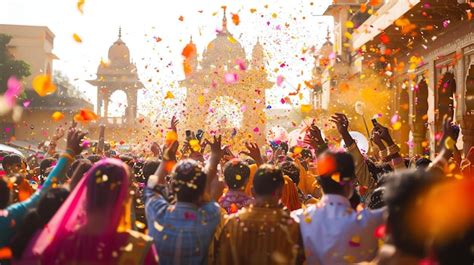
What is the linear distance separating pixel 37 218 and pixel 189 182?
89cm

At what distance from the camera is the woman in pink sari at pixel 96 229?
3.30 m

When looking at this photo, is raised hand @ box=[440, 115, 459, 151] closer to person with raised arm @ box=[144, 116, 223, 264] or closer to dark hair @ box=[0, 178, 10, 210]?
person with raised arm @ box=[144, 116, 223, 264]

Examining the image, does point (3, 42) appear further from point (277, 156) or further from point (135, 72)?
point (277, 156)

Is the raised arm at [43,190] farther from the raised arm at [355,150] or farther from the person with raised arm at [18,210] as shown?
the raised arm at [355,150]

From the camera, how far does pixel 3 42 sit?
3719 centimetres

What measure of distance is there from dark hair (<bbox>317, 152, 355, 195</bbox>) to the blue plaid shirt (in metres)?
0.71

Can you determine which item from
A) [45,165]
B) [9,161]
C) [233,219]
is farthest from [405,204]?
[45,165]

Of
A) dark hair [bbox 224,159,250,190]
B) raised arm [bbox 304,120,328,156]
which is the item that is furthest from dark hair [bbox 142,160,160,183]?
raised arm [bbox 304,120,328,156]

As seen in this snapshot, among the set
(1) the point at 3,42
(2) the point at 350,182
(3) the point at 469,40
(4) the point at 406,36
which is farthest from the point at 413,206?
(1) the point at 3,42

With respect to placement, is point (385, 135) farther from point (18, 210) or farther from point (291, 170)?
point (18, 210)

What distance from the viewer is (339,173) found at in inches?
153

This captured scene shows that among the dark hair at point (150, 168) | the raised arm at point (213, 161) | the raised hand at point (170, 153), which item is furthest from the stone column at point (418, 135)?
the raised hand at point (170, 153)

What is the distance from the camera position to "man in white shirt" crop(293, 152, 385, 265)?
3.68 m

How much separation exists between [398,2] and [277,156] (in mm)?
8289
